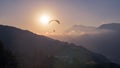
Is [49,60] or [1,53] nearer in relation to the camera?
[1,53]

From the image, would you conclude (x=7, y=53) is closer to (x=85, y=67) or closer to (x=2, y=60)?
(x=2, y=60)

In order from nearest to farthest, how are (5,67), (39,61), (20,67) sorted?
(5,67) < (20,67) < (39,61)

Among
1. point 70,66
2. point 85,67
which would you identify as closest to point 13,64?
point 70,66

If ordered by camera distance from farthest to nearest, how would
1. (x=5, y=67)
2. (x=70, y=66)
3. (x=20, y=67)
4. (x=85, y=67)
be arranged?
(x=85, y=67) → (x=70, y=66) → (x=20, y=67) → (x=5, y=67)

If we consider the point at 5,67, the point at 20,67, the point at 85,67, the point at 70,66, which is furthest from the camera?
the point at 85,67

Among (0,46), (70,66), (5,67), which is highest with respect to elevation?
(70,66)

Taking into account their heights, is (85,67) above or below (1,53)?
above

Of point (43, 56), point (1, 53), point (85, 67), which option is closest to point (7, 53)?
point (1, 53)

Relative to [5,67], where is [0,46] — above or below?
above

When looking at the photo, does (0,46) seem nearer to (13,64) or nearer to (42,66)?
(13,64)
